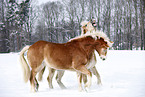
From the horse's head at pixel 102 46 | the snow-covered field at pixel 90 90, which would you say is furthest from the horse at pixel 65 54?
the snow-covered field at pixel 90 90

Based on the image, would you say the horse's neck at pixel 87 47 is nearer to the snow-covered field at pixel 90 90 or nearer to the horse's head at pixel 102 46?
the horse's head at pixel 102 46

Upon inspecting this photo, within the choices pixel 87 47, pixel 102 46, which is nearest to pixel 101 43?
pixel 102 46

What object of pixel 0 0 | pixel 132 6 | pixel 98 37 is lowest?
pixel 98 37

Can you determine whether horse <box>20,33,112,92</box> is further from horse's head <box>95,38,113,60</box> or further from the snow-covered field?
the snow-covered field

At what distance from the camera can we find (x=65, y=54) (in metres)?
4.59

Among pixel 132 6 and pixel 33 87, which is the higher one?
pixel 132 6

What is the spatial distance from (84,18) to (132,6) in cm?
801

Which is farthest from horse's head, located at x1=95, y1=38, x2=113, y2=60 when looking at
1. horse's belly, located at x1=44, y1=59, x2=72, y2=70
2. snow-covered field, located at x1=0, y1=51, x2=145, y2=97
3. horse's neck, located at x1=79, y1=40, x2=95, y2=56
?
snow-covered field, located at x1=0, y1=51, x2=145, y2=97

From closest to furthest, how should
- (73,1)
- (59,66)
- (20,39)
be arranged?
(59,66)
(73,1)
(20,39)

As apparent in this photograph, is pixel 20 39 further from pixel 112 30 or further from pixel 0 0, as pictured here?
pixel 112 30

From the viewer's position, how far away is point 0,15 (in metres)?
30.2

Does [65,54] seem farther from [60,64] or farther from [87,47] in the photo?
[87,47]

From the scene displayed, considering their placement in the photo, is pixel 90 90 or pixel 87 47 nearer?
pixel 87 47

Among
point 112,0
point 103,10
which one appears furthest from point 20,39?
point 112,0
